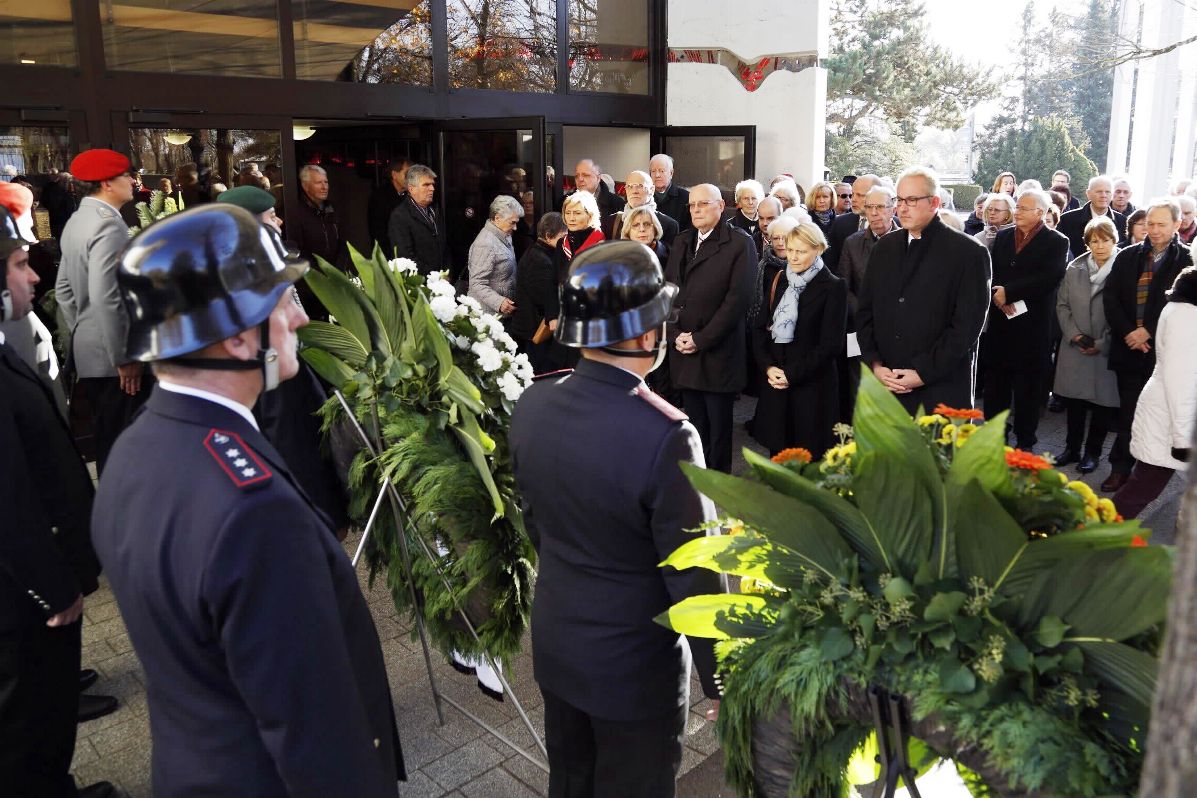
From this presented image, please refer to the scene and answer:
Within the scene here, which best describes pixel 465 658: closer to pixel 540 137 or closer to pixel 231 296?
pixel 231 296

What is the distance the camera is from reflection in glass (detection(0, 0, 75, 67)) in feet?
22.4

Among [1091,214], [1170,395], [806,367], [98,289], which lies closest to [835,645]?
[1170,395]

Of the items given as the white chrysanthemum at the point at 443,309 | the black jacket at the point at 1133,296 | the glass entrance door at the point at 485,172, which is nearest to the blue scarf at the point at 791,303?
the black jacket at the point at 1133,296

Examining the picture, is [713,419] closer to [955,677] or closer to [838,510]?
[838,510]

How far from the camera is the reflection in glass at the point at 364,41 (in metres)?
8.52

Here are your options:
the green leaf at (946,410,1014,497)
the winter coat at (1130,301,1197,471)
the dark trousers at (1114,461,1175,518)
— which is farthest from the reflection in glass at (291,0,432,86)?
the green leaf at (946,410,1014,497)

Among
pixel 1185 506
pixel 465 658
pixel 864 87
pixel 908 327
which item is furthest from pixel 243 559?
pixel 864 87

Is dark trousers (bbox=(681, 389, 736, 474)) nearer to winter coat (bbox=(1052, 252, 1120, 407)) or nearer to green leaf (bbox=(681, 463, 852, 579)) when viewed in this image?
winter coat (bbox=(1052, 252, 1120, 407))

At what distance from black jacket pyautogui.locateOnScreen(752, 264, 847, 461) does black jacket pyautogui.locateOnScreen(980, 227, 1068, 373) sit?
1787mm

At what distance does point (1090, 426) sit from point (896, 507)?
618cm

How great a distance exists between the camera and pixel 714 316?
5.90 m

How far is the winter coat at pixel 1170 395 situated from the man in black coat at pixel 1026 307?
1.80 m

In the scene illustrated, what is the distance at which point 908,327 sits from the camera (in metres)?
5.01

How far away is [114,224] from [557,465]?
3850 mm
